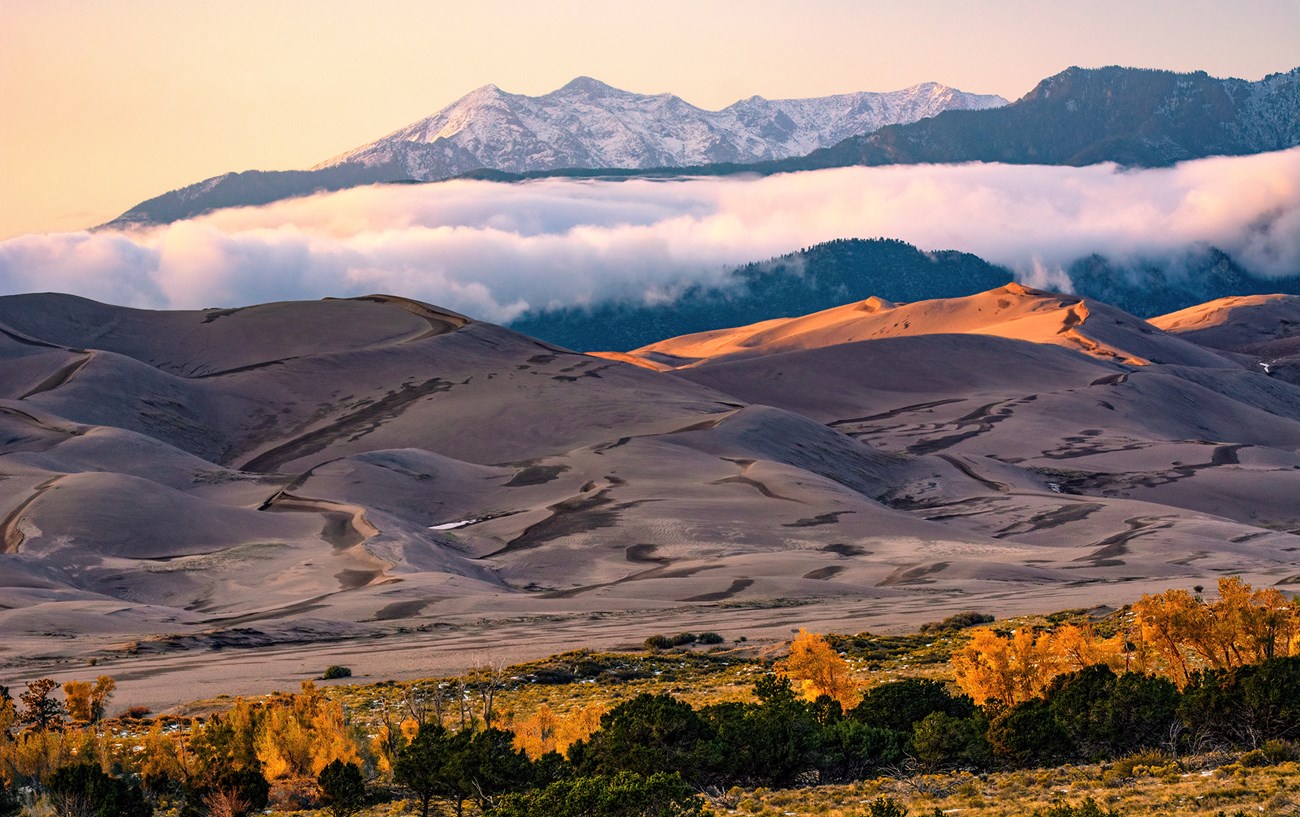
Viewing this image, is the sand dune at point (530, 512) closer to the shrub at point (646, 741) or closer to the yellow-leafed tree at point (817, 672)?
the yellow-leafed tree at point (817, 672)

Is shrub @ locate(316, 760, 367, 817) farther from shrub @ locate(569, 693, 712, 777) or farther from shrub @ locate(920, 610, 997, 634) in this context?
shrub @ locate(920, 610, 997, 634)

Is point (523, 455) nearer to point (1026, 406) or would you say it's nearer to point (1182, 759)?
point (1026, 406)

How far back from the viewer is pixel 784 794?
25797mm

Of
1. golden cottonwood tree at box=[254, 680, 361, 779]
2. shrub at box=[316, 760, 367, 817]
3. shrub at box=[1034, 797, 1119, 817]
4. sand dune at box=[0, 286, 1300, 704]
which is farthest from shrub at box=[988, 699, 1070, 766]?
sand dune at box=[0, 286, 1300, 704]

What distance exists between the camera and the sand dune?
6575cm

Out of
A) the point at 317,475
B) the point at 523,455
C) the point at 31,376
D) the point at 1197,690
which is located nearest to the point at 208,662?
the point at 1197,690

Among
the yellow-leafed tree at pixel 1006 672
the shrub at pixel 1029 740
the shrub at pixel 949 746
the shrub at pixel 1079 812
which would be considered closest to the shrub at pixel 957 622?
the yellow-leafed tree at pixel 1006 672

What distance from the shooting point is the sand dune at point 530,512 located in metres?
65.8

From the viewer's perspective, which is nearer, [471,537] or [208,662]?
[208,662]

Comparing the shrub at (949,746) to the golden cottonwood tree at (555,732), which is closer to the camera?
the shrub at (949,746)

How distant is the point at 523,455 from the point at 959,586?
270 feet

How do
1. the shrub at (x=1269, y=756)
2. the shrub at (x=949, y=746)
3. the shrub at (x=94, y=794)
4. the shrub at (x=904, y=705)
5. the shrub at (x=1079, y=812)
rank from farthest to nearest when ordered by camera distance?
the shrub at (x=904, y=705)
the shrub at (x=949, y=746)
the shrub at (x=94, y=794)
the shrub at (x=1269, y=756)
the shrub at (x=1079, y=812)

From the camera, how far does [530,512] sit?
113 meters

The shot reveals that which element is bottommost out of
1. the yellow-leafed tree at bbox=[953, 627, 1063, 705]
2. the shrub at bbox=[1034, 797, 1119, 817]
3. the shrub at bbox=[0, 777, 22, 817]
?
the yellow-leafed tree at bbox=[953, 627, 1063, 705]
